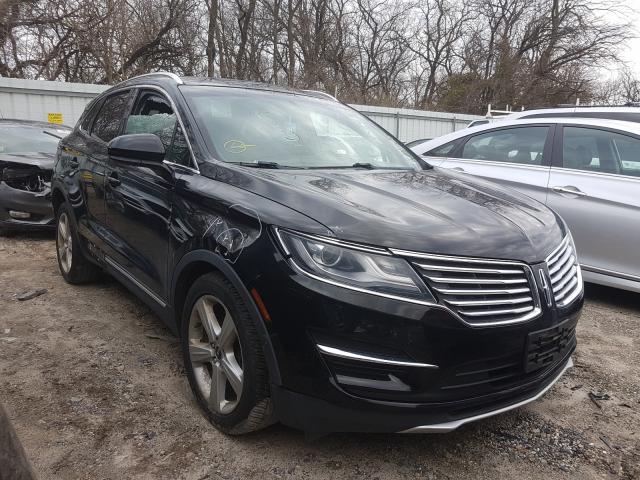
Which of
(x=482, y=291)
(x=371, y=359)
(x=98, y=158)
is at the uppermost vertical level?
(x=98, y=158)

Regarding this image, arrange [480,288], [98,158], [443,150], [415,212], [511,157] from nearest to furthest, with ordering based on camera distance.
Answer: [480,288], [415,212], [98,158], [511,157], [443,150]

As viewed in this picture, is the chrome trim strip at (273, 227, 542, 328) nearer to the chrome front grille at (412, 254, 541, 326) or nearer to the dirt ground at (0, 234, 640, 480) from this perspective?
the chrome front grille at (412, 254, 541, 326)

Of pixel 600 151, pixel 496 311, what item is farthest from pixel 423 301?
pixel 600 151

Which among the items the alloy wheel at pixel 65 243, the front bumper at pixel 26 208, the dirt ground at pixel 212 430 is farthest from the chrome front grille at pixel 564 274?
the front bumper at pixel 26 208

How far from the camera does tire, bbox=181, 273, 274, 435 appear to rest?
2.15 meters

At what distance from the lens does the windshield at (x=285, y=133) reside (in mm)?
2879

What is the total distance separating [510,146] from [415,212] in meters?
3.27

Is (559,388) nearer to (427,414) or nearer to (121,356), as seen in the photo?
(427,414)

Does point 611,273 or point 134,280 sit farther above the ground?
point 134,280

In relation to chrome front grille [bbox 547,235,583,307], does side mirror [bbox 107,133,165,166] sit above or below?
above

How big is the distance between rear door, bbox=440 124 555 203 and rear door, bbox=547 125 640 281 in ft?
0.38

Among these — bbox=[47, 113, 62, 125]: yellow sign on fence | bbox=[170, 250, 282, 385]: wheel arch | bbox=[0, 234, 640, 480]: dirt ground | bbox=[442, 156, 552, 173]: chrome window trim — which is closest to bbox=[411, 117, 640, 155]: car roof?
bbox=[442, 156, 552, 173]: chrome window trim

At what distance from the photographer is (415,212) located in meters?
2.23

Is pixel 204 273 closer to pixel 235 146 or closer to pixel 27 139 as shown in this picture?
pixel 235 146
